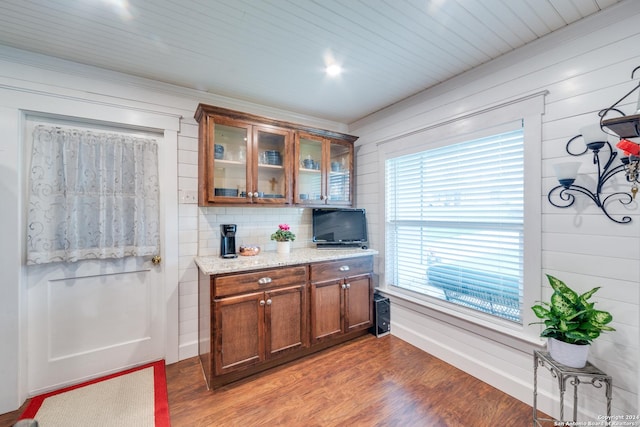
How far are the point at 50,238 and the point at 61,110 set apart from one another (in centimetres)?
99

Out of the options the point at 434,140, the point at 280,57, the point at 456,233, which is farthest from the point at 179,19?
the point at 456,233

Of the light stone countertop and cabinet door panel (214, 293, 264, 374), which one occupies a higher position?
the light stone countertop

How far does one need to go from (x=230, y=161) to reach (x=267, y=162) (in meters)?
0.36

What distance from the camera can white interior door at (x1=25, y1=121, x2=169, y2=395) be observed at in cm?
202

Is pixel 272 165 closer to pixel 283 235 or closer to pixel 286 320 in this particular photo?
pixel 283 235

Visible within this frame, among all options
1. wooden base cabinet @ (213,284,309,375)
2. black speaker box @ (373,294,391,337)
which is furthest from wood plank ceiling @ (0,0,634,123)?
black speaker box @ (373,294,391,337)

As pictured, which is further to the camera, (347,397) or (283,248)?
(283,248)

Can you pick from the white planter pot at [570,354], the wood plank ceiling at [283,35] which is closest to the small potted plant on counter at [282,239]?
the wood plank ceiling at [283,35]

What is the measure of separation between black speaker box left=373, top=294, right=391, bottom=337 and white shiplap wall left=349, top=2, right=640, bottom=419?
2.31ft

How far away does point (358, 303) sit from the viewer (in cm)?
281

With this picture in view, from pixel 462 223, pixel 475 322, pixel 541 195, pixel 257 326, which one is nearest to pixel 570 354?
pixel 475 322

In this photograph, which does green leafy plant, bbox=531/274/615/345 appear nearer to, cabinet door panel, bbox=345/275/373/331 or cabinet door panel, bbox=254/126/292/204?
cabinet door panel, bbox=345/275/373/331

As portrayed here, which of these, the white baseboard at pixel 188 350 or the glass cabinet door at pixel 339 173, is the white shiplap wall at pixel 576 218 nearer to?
the glass cabinet door at pixel 339 173

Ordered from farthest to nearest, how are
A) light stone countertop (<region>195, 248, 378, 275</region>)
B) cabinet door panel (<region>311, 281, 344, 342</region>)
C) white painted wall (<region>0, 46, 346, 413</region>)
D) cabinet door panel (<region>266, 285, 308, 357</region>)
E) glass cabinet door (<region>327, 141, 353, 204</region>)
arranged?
glass cabinet door (<region>327, 141, 353, 204</region>), cabinet door panel (<region>311, 281, 344, 342</region>), cabinet door panel (<region>266, 285, 308, 357</region>), light stone countertop (<region>195, 248, 378, 275</region>), white painted wall (<region>0, 46, 346, 413</region>)
